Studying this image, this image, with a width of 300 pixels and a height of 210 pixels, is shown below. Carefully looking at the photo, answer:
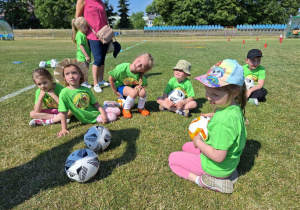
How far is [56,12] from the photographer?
178 feet

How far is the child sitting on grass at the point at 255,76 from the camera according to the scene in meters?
4.86

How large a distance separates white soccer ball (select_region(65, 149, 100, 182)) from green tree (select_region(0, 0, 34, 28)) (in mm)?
71970

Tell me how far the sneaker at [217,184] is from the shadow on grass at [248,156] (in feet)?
1.35

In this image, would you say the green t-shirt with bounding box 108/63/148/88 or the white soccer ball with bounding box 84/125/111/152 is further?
the green t-shirt with bounding box 108/63/148/88

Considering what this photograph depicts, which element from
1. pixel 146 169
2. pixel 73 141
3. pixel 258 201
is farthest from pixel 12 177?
pixel 258 201

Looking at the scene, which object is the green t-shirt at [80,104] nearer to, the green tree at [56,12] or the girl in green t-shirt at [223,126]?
the girl in green t-shirt at [223,126]

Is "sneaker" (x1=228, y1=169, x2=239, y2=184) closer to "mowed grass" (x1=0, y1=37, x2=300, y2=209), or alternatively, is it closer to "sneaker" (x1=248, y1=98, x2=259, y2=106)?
"mowed grass" (x1=0, y1=37, x2=300, y2=209)

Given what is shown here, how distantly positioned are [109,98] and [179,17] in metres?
57.1

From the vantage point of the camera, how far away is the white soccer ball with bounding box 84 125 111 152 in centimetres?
297

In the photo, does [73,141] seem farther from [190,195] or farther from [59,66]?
[190,195]

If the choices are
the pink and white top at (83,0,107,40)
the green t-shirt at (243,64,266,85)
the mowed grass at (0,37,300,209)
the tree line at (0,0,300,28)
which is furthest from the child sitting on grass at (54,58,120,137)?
the tree line at (0,0,300,28)

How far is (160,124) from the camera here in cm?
394

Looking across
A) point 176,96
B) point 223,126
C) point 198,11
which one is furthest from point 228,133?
point 198,11

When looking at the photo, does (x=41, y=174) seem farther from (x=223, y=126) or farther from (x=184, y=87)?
(x=184, y=87)
